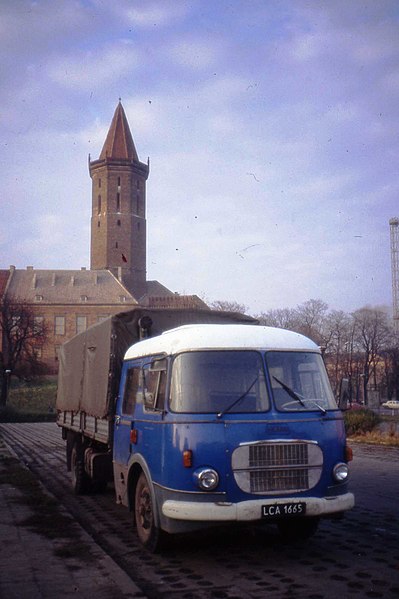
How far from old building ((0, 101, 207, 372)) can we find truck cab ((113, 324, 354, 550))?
271ft

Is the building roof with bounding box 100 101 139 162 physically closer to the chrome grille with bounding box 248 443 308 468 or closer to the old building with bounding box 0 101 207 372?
the old building with bounding box 0 101 207 372

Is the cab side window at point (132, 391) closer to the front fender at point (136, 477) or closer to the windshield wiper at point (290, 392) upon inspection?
the front fender at point (136, 477)

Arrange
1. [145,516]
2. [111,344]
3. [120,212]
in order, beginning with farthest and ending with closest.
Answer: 1. [120,212]
2. [111,344]
3. [145,516]

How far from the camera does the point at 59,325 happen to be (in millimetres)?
97062

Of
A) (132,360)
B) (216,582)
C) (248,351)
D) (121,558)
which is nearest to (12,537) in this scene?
(121,558)

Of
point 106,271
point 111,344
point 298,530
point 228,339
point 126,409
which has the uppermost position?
point 106,271

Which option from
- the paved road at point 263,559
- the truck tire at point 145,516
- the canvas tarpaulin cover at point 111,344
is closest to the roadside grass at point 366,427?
the paved road at point 263,559

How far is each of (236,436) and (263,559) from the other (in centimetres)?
157

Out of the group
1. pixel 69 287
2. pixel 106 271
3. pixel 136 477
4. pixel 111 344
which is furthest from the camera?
pixel 106 271

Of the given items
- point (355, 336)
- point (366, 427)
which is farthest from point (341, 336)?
point (366, 427)

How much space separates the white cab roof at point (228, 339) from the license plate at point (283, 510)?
1.77m

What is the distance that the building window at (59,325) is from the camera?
9669 centimetres

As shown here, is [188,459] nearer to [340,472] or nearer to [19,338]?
[340,472]

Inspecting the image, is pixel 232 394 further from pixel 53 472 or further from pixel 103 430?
pixel 53 472
